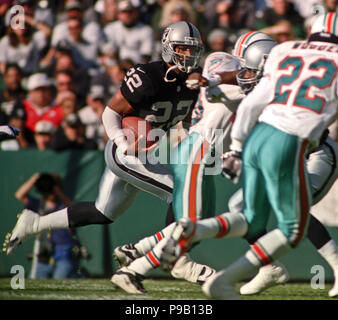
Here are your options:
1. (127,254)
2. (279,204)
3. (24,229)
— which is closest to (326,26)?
(279,204)

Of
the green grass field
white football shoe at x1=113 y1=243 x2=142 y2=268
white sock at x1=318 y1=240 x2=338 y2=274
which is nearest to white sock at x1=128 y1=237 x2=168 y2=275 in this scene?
the green grass field

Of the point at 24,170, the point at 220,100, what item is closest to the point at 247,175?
the point at 220,100

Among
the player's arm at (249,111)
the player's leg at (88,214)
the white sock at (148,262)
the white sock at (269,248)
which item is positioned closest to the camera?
the white sock at (269,248)

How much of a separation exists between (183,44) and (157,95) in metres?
0.37

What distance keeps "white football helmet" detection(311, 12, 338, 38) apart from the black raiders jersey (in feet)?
3.46

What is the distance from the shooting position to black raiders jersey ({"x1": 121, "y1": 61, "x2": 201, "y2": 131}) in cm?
485

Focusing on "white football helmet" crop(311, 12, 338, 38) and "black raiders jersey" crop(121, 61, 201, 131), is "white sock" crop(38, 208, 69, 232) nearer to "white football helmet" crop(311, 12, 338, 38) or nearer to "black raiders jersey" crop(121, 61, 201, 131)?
"black raiders jersey" crop(121, 61, 201, 131)

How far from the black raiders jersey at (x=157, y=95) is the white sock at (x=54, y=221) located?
888mm

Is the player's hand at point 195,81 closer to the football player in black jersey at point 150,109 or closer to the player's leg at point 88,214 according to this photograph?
the football player in black jersey at point 150,109

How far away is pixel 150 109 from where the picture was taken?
4.95 m

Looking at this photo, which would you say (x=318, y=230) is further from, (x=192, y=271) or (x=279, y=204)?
(x=279, y=204)

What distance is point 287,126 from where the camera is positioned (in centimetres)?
382

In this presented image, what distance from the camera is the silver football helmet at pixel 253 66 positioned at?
460 centimetres

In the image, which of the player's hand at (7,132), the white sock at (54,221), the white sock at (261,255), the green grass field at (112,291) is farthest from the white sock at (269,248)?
the player's hand at (7,132)
